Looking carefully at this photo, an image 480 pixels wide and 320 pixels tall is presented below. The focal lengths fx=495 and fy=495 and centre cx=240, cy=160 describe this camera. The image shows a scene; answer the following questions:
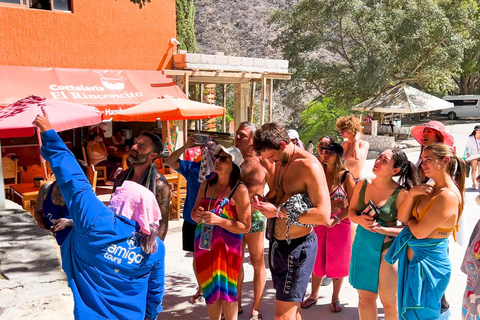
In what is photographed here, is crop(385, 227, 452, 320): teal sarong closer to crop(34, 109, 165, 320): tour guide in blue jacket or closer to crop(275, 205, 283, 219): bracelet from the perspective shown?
crop(275, 205, 283, 219): bracelet

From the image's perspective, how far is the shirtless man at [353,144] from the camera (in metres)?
6.21

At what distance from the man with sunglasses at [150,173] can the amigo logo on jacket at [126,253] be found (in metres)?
1.29

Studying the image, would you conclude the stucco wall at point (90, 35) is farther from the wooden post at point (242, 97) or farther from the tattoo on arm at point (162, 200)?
the tattoo on arm at point (162, 200)

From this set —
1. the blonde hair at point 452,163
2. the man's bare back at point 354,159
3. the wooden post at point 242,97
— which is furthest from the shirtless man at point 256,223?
the wooden post at point 242,97

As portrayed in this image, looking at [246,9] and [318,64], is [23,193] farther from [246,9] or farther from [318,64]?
[246,9]

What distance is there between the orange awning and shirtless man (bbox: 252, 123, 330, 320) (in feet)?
22.3

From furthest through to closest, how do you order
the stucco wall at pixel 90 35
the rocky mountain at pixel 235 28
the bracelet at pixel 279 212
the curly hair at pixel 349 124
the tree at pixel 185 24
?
the rocky mountain at pixel 235 28
the tree at pixel 185 24
the stucco wall at pixel 90 35
the curly hair at pixel 349 124
the bracelet at pixel 279 212

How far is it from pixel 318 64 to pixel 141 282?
920 inches

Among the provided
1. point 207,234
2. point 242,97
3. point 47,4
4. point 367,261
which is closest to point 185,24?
point 242,97

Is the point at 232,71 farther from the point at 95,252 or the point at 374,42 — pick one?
the point at 374,42

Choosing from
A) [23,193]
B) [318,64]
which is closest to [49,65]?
[23,193]

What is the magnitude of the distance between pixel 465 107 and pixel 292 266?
118 feet

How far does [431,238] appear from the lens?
A: 11.9 ft

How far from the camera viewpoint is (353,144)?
6336 millimetres
